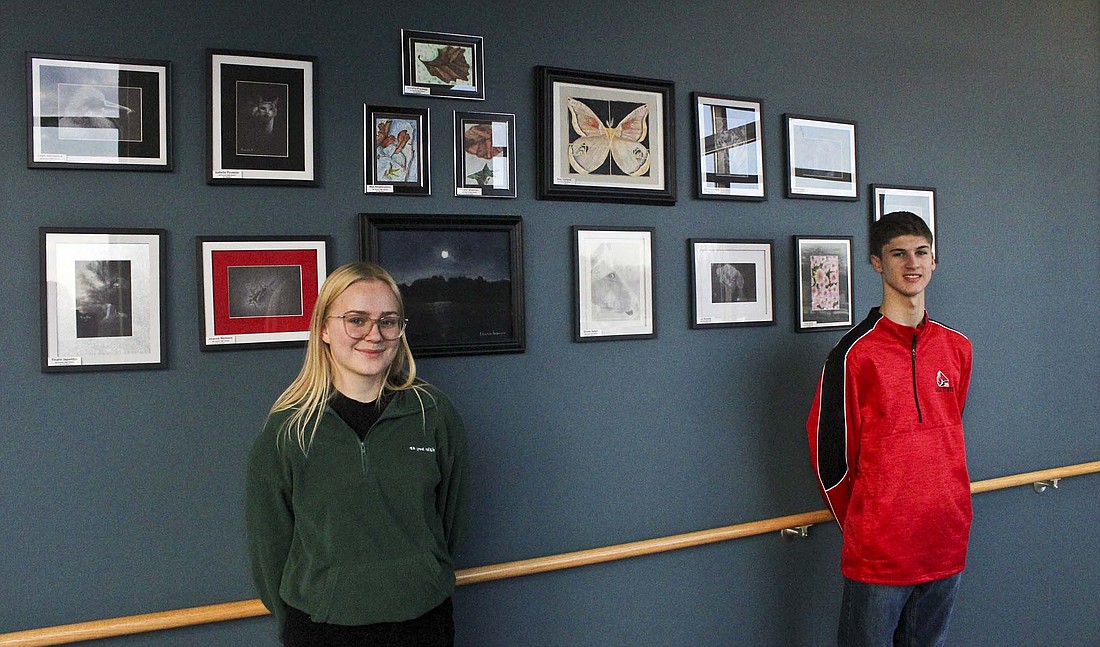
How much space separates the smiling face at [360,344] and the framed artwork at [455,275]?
14.5 inches

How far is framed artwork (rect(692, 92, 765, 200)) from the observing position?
2510mm

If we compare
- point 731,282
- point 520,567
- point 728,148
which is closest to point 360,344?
point 520,567

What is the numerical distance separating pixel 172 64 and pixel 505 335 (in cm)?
115

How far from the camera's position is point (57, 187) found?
1.82m

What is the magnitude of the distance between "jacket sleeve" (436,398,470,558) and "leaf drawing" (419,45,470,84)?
3.22 ft

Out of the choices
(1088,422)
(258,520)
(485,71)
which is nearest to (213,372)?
(258,520)

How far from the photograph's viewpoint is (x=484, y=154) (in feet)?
7.23

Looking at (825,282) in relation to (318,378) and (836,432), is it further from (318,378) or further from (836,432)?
(318,378)

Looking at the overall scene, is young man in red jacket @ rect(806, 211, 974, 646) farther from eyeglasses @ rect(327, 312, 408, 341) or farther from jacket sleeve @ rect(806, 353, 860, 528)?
eyeglasses @ rect(327, 312, 408, 341)

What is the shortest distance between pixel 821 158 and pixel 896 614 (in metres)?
1.59

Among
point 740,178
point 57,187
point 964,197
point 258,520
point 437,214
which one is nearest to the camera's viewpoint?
point 258,520

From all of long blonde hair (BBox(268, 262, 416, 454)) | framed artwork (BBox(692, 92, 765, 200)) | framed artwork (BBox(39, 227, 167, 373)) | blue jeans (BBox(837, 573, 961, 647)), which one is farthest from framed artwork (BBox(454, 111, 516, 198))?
blue jeans (BBox(837, 573, 961, 647))

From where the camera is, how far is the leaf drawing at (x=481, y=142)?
2.19 m

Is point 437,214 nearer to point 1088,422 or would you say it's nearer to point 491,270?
point 491,270
